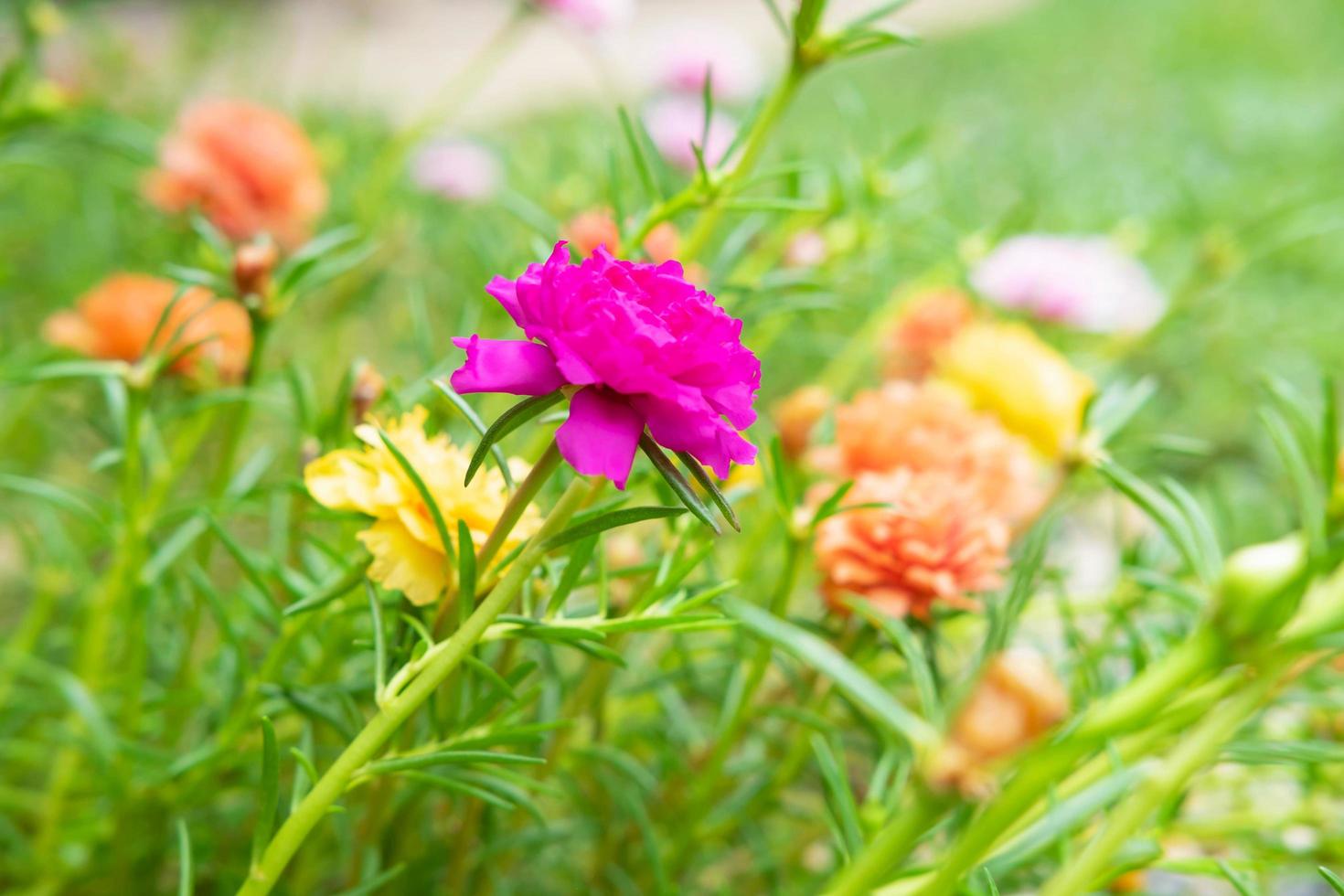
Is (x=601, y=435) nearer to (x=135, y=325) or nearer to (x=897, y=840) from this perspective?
(x=897, y=840)

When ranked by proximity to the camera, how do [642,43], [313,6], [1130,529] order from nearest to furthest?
[1130,529], [313,6], [642,43]

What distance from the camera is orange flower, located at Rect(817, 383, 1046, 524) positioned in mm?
589

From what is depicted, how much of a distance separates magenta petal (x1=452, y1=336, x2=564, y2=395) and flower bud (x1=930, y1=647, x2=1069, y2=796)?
0.48 ft

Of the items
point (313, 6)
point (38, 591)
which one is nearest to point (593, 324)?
point (38, 591)

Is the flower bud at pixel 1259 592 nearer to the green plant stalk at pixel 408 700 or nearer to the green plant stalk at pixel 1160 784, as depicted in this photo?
the green plant stalk at pixel 1160 784

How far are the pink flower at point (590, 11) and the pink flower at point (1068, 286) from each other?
0.44m

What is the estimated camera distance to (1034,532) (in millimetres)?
460

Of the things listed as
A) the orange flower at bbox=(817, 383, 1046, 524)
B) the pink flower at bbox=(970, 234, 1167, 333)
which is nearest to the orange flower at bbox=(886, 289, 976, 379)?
the pink flower at bbox=(970, 234, 1167, 333)

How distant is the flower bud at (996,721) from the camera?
10.0 inches

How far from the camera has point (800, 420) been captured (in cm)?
61

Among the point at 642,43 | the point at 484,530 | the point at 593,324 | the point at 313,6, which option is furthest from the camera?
the point at 642,43

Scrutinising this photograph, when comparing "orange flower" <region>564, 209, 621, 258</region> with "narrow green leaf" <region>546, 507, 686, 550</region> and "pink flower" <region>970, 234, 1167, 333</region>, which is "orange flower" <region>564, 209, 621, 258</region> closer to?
"narrow green leaf" <region>546, 507, 686, 550</region>

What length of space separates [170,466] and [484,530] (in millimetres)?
252

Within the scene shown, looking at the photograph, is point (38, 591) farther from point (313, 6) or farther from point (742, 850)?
point (313, 6)
